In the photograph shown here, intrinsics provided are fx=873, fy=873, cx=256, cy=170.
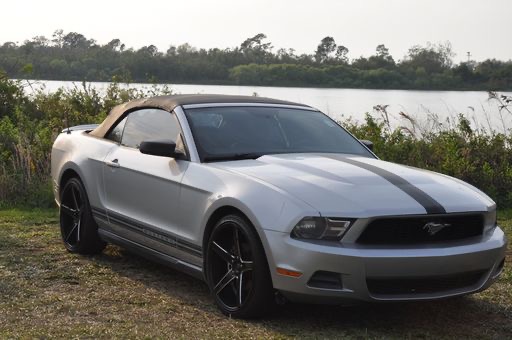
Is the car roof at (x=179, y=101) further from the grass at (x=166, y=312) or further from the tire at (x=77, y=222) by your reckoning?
the grass at (x=166, y=312)

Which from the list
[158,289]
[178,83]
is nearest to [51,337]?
[158,289]

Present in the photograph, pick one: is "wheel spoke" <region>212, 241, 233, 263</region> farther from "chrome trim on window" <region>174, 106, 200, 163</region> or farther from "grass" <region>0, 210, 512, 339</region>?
"chrome trim on window" <region>174, 106, 200, 163</region>

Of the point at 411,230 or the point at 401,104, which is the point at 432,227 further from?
the point at 401,104

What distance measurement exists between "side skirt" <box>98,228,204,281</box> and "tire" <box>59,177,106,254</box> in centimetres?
17

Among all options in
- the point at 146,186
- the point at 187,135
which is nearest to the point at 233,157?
the point at 187,135

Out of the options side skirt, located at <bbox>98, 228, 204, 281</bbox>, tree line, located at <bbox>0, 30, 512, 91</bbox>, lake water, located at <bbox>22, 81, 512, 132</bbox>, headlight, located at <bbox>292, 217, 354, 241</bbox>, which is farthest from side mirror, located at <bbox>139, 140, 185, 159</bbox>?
tree line, located at <bbox>0, 30, 512, 91</bbox>

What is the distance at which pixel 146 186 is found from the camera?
6.46m

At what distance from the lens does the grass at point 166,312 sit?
5312 mm

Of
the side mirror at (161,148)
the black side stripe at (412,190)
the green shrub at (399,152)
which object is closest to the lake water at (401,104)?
the green shrub at (399,152)

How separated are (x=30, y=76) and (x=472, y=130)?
878 cm

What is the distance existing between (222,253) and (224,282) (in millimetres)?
204

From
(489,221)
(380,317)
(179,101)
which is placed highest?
(179,101)

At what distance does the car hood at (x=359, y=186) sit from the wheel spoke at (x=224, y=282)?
66 cm

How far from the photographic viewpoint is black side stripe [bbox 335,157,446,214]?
5262mm
